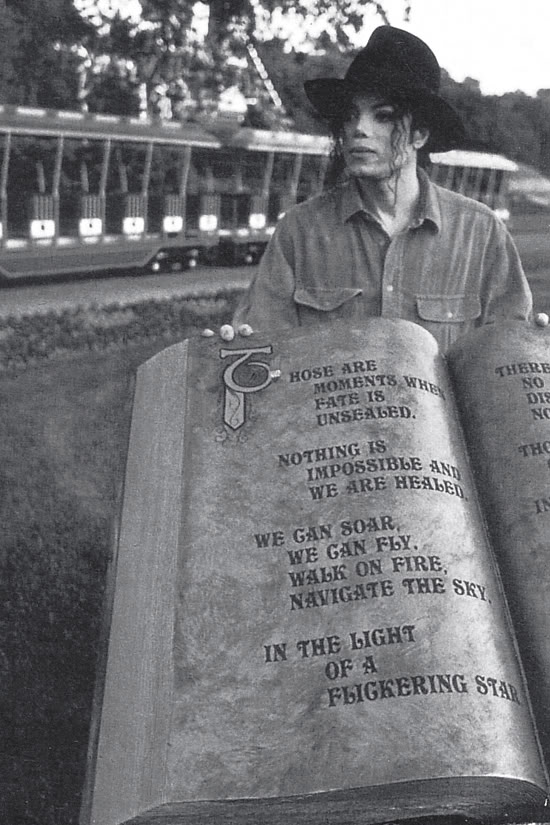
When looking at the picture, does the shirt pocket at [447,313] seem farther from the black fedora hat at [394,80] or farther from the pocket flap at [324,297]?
the black fedora hat at [394,80]

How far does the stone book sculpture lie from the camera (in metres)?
2.03

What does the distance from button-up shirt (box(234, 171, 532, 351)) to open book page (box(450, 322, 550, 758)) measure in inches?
22.7

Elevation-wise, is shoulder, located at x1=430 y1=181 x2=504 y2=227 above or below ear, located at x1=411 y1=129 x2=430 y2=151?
below

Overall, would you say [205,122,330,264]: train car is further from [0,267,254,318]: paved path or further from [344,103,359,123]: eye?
[344,103,359,123]: eye

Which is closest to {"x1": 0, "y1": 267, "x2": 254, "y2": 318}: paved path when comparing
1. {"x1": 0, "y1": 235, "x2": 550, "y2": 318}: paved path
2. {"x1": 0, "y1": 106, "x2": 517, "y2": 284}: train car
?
{"x1": 0, "y1": 235, "x2": 550, "y2": 318}: paved path

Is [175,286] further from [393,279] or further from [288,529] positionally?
[288,529]

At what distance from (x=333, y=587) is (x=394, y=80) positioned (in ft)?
5.13

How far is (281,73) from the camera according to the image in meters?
11.8

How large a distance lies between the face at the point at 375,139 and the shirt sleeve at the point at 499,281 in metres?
0.35

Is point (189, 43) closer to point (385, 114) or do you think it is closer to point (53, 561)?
point (53, 561)

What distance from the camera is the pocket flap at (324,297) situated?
3410 millimetres

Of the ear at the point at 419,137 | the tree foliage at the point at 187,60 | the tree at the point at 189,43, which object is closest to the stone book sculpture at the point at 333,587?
the ear at the point at 419,137

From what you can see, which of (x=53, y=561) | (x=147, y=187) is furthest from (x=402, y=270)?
(x=147, y=187)

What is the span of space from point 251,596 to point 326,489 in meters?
0.26
